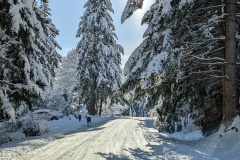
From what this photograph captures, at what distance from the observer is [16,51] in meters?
11.3

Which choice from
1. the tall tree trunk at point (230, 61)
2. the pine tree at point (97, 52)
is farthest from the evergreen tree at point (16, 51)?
the pine tree at point (97, 52)

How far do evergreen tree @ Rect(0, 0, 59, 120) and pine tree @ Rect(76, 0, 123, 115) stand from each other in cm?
3112

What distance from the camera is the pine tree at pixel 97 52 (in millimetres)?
43500

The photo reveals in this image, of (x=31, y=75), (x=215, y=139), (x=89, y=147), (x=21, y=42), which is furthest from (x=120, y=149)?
(x=21, y=42)

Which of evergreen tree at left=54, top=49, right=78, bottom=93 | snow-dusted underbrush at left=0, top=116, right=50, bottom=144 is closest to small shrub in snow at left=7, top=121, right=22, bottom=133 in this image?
snow-dusted underbrush at left=0, top=116, right=50, bottom=144

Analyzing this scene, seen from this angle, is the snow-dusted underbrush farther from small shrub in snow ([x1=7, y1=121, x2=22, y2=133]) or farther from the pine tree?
the pine tree

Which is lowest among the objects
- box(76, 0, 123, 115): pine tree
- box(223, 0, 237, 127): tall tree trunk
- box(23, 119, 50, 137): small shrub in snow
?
box(23, 119, 50, 137): small shrub in snow

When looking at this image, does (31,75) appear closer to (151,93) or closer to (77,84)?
(151,93)

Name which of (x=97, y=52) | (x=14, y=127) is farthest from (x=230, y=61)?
(x=97, y=52)

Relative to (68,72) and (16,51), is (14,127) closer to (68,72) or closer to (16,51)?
(16,51)

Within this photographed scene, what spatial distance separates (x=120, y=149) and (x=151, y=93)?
4.73m

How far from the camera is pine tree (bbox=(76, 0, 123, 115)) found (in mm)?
43500

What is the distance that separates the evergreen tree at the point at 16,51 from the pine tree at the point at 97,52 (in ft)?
102

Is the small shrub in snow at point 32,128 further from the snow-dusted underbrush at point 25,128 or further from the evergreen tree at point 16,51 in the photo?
the evergreen tree at point 16,51
